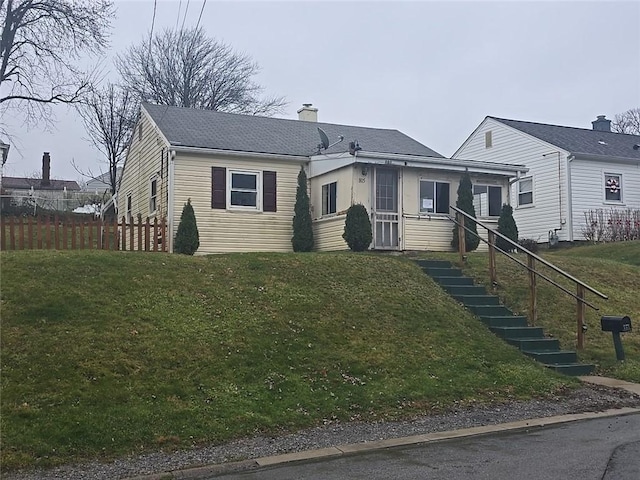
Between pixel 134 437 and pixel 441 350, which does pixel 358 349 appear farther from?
pixel 134 437

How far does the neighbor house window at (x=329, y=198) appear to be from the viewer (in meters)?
20.3

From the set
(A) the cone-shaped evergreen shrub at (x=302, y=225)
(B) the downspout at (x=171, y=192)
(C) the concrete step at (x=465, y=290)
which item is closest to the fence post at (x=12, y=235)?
(B) the downspout at (x=171, y=192)

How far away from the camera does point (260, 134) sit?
23.1 meters

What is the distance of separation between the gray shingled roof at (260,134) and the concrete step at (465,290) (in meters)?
8.27

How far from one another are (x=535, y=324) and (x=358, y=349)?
14.1 feet

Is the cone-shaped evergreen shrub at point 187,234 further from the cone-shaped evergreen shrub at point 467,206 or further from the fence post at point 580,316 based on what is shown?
the fence post at point 580,316

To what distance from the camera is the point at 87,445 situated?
23.9 ft

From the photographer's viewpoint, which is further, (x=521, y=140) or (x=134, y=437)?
(x=521, y=140)

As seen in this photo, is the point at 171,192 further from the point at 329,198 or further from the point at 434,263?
the point at 434,263

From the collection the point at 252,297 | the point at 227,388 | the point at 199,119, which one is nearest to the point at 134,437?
the point at 227,388

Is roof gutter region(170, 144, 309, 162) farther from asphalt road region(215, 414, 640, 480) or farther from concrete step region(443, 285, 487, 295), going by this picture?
asphalt road region(215, 414, 640, 480)

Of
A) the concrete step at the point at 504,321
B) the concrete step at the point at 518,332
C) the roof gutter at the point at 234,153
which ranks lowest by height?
the concrete step at the point at 518,332

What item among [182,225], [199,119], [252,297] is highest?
[199,119]

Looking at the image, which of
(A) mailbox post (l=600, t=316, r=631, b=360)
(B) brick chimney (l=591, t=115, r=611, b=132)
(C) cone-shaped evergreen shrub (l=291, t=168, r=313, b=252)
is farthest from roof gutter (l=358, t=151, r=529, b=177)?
(B) brick chimney (l=591, t=115, r=611, b=132)
